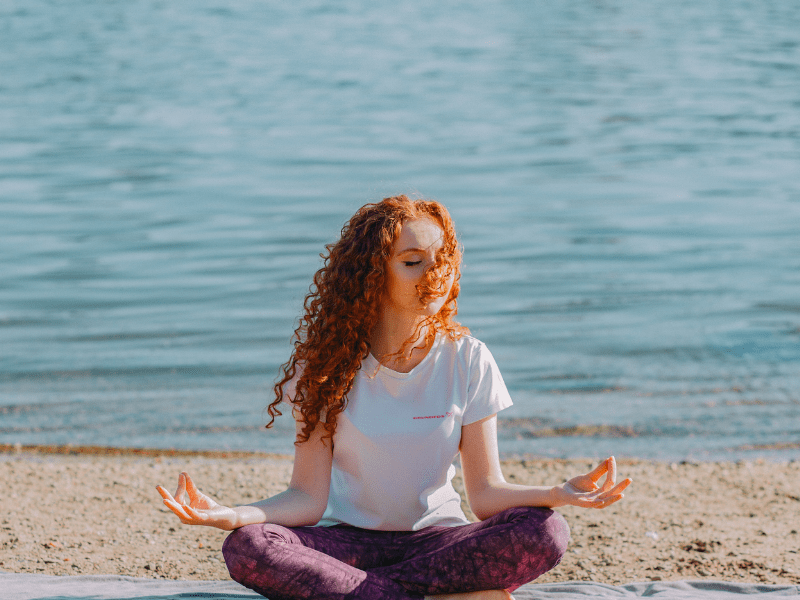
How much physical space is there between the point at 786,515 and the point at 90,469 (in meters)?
3.77

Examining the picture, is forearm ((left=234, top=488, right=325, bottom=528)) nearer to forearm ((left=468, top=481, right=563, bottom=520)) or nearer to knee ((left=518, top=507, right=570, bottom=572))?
forearm ((left=468, top=481, right=563, bottom=520))

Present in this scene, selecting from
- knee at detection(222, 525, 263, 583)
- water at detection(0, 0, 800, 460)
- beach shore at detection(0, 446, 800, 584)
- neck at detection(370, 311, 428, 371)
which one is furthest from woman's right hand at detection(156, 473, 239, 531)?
water at detection(0, 0, 800, 460)

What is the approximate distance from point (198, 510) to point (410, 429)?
2.38 feet

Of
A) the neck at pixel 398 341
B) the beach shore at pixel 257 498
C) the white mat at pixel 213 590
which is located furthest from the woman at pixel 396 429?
the beach shore at pixel 257 498

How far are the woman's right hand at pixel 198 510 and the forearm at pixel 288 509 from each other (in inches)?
3.5

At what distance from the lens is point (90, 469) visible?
222 inches

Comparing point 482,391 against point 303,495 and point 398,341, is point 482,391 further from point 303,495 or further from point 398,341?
point 303,495

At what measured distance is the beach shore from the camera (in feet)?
13.9

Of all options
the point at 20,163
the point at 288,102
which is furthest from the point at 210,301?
the point at 288,102

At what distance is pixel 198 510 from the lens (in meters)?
2.96

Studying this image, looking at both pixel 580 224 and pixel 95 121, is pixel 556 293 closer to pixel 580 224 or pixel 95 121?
pixel 580 224

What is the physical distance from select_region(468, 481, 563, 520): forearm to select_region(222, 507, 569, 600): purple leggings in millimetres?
34

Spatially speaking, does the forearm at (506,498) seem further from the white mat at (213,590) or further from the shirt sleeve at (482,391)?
the white mat at (213,590)

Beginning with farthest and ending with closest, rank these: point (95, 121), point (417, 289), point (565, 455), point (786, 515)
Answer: point (95, 121) < point (565, 455) < point (786, 515) < point (417, 289)
